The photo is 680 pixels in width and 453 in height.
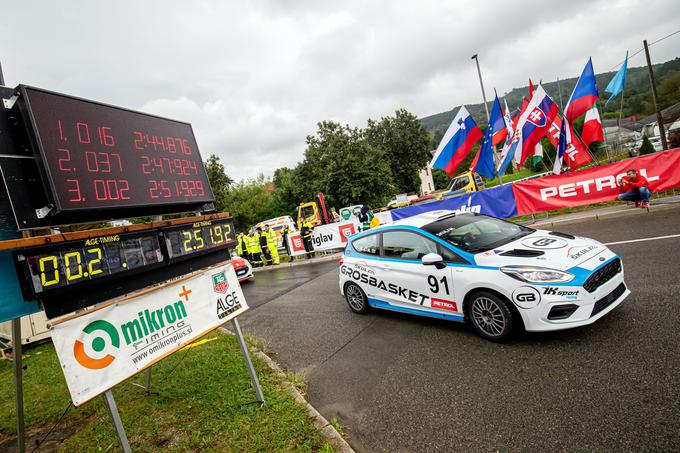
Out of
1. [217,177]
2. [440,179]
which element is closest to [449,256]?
[217,177]

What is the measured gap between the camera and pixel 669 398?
2.70 m

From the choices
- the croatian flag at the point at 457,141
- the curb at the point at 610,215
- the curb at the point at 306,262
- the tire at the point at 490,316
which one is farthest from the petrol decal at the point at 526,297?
the curb at the point at 306,262

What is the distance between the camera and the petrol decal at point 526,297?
12.4ft

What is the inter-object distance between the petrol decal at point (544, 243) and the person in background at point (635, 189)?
7625 mm

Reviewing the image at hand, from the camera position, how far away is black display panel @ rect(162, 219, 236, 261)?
3178 millimetres

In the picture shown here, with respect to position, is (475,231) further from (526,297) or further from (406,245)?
(526,297)

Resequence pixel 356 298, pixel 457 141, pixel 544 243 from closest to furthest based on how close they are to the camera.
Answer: pixel 544 243
pixel 356 298
pixel 457 141

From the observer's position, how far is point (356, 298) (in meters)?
6.27

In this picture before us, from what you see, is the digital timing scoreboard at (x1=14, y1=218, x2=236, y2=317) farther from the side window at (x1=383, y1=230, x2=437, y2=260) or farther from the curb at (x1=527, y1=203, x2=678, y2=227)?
the curb at (x1=527, y1=203, x2=678, y2=227)

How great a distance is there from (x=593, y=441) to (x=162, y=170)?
174 inches

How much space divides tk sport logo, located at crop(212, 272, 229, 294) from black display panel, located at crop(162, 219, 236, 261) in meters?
0.32

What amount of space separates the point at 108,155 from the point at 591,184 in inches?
504

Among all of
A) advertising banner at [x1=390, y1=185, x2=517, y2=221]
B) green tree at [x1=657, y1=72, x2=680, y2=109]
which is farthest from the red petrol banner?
green tree at [x1=657, y1=72, x2=680, y2=109]

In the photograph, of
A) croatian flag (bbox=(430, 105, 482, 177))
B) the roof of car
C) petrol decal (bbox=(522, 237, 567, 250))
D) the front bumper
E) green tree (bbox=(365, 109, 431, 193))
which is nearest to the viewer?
the front bumper
